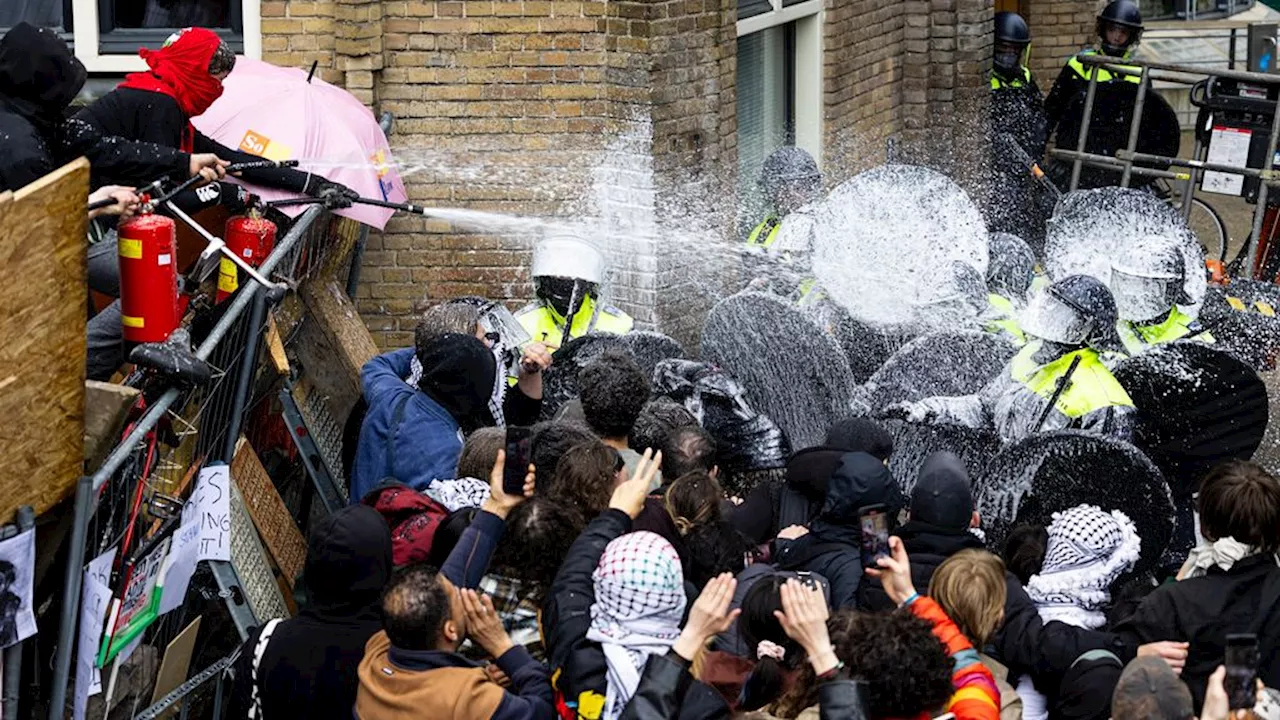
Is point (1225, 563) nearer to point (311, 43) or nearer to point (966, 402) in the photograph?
point (966, 402)

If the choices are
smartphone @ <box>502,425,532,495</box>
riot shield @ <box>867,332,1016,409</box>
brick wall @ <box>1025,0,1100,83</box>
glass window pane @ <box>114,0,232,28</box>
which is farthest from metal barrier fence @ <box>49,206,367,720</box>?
brick wall @ <box>1025,0,1100,83</box>

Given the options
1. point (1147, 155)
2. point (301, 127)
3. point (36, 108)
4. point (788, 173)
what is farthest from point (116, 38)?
point (1147, 155)

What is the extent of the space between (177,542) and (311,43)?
181 inches

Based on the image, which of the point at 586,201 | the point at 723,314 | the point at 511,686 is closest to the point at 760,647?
the point at 511,686

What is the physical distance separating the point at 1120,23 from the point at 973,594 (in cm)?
950

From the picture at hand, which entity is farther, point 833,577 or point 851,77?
point 851,77

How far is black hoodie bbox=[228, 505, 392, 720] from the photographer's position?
4.73 meters

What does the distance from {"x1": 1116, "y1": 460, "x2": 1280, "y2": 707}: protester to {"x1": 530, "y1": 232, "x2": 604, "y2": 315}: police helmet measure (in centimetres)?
351

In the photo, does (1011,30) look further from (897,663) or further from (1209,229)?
(897,663)

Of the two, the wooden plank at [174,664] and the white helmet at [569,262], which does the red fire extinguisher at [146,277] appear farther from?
the white helmet at [569,262]

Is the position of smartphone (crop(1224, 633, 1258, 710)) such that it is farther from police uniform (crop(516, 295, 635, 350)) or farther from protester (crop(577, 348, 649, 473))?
police uniform (crop(516, 295, 635, 350))

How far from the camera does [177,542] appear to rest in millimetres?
5230

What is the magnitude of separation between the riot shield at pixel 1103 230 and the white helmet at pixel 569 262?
2.48m

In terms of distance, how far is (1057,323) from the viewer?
7.10 metres
